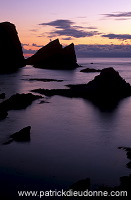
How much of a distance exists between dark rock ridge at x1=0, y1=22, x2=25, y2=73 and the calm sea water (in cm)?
10730

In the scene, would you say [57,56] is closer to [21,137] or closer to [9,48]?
[9,48]

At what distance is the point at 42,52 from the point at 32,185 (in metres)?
149

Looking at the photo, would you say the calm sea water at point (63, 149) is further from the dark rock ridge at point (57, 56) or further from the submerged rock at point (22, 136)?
the dark rock ridge at point (57, 56)

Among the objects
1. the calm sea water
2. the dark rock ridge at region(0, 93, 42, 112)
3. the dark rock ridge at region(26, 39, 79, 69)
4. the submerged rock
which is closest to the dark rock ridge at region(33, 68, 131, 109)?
the dark rock ridge at region(0, 93, 42, 112)

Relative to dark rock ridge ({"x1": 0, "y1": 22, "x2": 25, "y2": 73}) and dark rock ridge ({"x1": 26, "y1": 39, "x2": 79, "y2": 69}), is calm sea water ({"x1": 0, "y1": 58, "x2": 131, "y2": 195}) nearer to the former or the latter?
dark rock ridge ({"x1": 0, "y1": 22, "x2": 25, "y2": 73})

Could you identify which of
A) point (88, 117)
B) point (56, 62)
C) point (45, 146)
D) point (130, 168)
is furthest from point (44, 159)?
point (56, 62)

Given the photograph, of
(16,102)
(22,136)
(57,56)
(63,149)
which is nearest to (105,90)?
(16,102)

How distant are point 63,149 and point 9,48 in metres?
127

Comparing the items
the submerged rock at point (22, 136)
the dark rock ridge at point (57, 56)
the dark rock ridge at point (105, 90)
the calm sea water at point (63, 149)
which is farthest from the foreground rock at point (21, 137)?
the dark rock ridge at point (57, 56)

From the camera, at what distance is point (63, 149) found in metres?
20.4

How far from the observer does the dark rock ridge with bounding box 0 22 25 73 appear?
448 feet

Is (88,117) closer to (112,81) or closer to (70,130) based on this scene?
(70,130)

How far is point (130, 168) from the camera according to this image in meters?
16.6

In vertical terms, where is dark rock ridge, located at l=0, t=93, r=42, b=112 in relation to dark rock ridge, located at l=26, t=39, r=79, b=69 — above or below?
below
